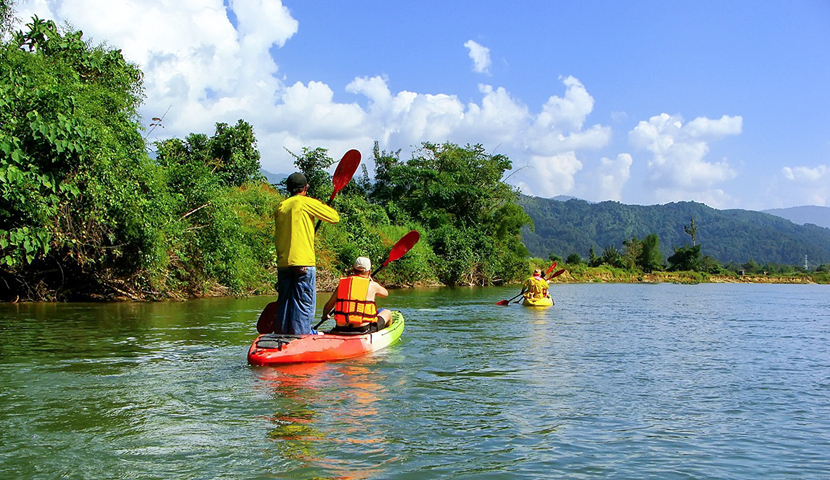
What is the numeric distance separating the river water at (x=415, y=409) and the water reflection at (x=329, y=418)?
0.06ft

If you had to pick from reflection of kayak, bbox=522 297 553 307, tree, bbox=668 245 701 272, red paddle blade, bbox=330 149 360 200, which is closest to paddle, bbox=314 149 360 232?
red paddle blade, bbox=330 149 360 200

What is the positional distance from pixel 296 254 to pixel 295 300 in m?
0.53

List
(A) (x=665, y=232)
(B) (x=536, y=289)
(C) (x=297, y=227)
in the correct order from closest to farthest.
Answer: (C) (x=297, y=227) → (B) (x=536, y=289) → (A) (x=665, y=232)

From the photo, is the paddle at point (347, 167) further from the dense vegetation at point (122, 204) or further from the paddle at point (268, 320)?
the dense vegetation at point (122, 204)

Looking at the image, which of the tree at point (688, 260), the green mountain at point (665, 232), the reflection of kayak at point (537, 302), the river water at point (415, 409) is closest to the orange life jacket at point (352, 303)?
the river water at point (415, 409)

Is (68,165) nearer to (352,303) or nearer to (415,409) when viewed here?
(352,303)

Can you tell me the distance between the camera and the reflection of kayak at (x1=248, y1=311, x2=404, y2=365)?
7.10 metres

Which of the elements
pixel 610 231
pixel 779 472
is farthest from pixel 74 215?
pixel 610 231

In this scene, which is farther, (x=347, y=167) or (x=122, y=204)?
(x=122, y=204)

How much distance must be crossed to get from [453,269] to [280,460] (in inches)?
1157

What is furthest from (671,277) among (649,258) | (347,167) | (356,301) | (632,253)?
(356,301)

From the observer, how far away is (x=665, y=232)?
6629 inches

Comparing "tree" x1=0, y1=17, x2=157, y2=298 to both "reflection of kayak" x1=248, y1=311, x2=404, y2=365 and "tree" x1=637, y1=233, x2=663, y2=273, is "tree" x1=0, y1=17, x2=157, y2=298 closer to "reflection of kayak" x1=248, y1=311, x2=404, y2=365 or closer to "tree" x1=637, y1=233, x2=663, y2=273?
"reflection of kayak" x1=248, y1=311, x2=404, y2=365

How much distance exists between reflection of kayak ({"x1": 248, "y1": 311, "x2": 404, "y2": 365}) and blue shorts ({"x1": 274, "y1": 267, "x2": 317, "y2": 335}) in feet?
0.55
